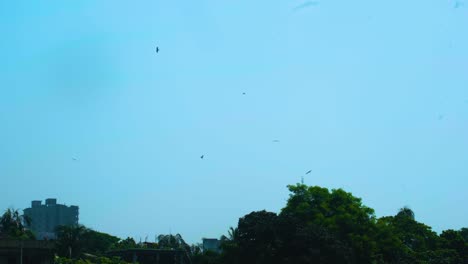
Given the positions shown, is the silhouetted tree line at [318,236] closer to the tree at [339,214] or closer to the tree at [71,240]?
the tree at [339,214]

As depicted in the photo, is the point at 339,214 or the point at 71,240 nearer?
the point at 339,214

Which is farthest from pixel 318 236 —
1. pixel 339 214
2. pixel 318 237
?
pixel 339 214

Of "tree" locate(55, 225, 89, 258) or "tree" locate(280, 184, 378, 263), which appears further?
"tree" locate(55, 225, 89, 258)

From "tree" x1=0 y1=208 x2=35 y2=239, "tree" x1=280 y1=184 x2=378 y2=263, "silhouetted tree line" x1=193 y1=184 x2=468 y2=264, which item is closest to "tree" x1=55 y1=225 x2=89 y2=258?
"tree" x1=0 y1=208 x2=35 y2=239

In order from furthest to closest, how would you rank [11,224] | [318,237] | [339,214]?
1. [11,224]
2. [339,214]
3. [318,237]

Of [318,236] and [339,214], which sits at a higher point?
[339,214]

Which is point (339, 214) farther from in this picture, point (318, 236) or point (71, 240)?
point (71, 240)

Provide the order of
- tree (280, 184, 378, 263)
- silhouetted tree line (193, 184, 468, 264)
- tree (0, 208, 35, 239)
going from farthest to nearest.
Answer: tree (0, 208, 35, 239) < tree (280, 184, 378, 263) < silhouetted tree line (193, 184, 468, 264)

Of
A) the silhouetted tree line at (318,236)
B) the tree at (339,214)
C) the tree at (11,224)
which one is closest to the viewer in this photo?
the silhouetted tree line at (318,236)

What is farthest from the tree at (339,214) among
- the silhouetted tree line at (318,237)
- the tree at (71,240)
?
the tree at (71,240)

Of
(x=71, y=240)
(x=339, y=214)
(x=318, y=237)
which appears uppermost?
(x=71, y=240)

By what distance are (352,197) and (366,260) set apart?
647 centimetres

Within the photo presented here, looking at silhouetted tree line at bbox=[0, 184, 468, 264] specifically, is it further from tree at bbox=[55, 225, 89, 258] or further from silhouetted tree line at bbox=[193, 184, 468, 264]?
tree at bbox=[55, 225, 89, 258]

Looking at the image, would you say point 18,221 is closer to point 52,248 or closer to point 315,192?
point 52,248
